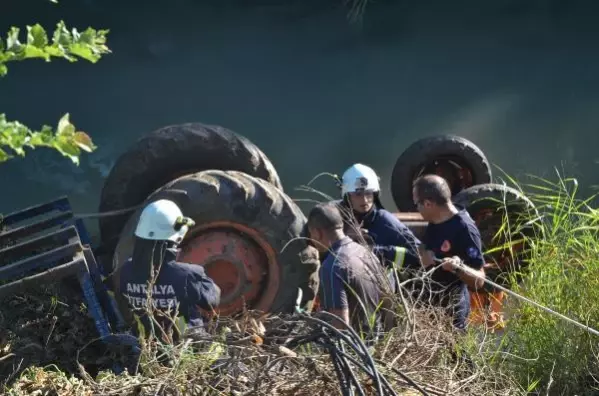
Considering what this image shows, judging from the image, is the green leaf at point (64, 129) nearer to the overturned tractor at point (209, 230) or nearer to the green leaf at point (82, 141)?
the green leaf at point (82, 141)

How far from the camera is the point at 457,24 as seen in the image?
1541cm

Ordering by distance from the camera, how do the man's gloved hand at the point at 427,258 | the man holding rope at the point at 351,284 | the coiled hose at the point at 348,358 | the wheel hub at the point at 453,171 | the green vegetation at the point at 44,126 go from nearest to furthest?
1. the green vegetation at the point at 44,126
2. the coiled hose at the point at 348,358
3. the man holding rope at the point at 351,284
4. the man's gloved hand at the point at 427,258
5. the wheel hub at the point at 453,171

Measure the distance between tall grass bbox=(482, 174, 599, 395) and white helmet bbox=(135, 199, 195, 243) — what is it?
1.82m

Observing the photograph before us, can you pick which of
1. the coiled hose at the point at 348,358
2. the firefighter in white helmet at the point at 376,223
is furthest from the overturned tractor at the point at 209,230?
the coiled hose at the point at 348,358

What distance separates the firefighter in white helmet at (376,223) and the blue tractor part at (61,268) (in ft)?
4.80

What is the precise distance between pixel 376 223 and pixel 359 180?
1.23ft

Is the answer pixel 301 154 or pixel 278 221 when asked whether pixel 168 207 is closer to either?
pixel 278 221

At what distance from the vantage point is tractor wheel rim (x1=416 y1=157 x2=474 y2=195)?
8.34 meters

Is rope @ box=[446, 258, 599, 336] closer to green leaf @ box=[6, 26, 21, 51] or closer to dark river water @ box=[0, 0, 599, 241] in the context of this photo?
green leaf @ box=[6, 26, 21, 51]

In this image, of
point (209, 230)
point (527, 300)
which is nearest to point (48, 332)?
point (209, 230)

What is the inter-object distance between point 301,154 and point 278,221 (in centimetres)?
709

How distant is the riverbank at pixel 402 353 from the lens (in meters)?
3.63

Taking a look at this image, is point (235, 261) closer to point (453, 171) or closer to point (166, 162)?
point (166, 162)

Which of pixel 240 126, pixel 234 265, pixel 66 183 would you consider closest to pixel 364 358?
pixel 234 265
